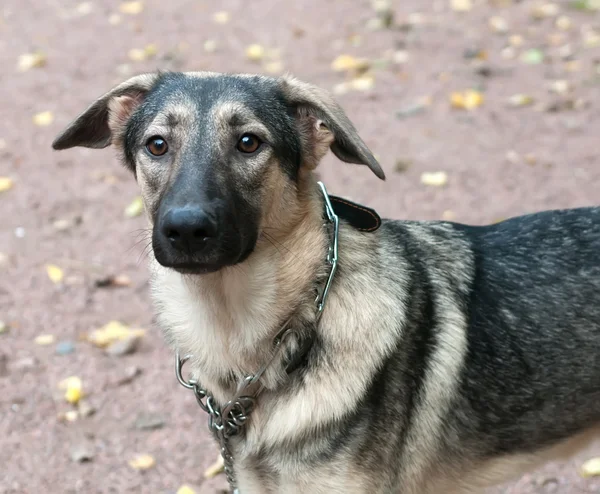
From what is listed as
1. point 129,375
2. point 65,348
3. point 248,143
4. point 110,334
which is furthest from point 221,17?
point 248,143

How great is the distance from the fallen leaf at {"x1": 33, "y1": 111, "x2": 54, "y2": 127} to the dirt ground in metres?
0.02

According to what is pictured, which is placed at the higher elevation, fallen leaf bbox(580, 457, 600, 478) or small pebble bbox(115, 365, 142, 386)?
fallen leaf bbox(580, 457, 600, 478)

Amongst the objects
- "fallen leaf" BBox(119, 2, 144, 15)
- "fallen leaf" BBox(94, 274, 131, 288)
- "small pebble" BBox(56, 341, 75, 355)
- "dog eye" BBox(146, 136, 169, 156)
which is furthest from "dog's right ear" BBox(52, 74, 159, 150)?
"fallen leaf" BBox(119, 2, 144, 15)

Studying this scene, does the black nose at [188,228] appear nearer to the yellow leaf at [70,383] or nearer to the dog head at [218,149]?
the dog head at [218,149]

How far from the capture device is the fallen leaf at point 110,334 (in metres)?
5.30

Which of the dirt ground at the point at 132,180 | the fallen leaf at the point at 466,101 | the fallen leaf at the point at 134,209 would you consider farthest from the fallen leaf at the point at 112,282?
the fallen leaf at the point at 466,101

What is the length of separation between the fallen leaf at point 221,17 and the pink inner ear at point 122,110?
714cm

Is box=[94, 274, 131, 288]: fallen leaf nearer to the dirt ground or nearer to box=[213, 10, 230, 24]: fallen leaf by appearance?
the dirt ground

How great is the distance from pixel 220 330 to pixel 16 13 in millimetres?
9369

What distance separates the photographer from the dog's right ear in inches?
136

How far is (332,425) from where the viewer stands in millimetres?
3078

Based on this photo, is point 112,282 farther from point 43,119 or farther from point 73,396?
point 43,119

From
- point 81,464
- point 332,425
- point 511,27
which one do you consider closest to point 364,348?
point 332,425

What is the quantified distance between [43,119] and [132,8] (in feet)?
11.0
